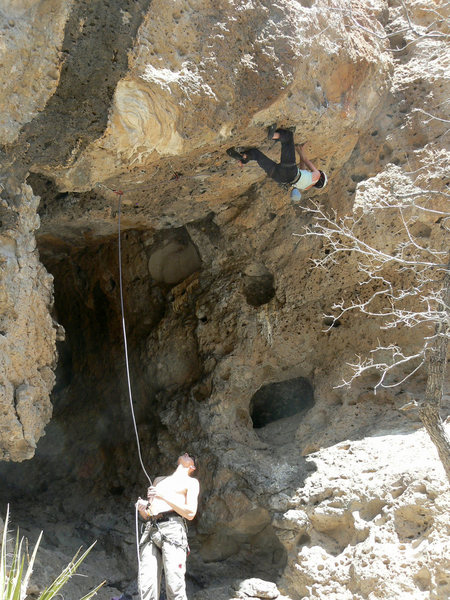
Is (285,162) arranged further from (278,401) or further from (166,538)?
(166,538)

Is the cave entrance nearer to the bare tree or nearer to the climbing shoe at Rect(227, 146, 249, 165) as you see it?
the bare tree

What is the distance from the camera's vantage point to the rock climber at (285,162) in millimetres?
5988

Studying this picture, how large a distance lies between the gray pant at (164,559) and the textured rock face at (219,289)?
1.07 m

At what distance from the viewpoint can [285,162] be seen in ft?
19.8

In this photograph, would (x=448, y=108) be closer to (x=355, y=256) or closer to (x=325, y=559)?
(x=355, y=256)

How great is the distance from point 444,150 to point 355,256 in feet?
4.26

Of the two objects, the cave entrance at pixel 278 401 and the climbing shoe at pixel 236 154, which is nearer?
the climbing shoe at pixel 236 154

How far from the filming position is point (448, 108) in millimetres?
6664

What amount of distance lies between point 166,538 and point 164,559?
173 mm

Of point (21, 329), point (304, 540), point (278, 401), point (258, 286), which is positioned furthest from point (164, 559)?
point (258, 286)

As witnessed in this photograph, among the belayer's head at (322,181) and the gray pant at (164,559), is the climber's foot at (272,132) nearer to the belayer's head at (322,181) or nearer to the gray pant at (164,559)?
the belayer's head at (322,181)

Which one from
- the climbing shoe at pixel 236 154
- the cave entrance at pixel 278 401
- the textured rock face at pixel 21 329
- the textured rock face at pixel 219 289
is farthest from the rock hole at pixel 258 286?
the textured rock face at pixel 21 329

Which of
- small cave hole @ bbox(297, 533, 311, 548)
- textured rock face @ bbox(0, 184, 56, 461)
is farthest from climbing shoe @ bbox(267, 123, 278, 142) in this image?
small cave hole @ bbox(297, 533, 311, 548)

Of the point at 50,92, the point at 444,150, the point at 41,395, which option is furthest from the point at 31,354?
the point at 444,150
